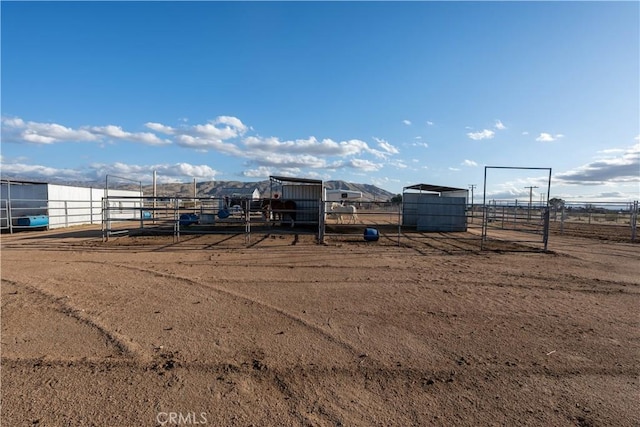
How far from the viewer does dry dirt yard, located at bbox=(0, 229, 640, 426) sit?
8.07ft

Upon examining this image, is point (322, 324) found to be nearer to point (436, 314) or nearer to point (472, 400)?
point (436, 314)

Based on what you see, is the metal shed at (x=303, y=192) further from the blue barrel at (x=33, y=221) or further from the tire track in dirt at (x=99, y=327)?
the tire track in dirt at (x=99, y=327)

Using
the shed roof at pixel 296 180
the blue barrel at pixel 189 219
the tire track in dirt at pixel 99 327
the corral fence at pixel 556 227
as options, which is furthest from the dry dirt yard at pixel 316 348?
the shed roof at pixel 296 180

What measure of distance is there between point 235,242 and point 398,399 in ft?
31.8

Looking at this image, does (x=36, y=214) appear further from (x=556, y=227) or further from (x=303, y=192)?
(x=556, y=227)

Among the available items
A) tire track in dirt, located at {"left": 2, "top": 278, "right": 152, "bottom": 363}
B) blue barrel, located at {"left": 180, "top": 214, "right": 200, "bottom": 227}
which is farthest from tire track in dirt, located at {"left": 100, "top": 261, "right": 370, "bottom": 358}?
blue barrel, located at {"left": 180, "top": 214, "right": 200, "bottom": 227}

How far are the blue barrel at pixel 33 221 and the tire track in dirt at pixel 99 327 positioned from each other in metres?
13.6

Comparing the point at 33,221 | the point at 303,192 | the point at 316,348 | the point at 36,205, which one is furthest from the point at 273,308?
the point at 36,205

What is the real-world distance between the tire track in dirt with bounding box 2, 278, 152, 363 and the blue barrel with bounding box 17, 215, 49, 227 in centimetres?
1356

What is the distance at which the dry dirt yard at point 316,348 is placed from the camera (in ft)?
8.07

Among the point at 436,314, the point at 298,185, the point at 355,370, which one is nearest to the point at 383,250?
the point at 436,314

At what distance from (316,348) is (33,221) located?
18584 millimetres

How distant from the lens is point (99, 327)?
3.89 metres

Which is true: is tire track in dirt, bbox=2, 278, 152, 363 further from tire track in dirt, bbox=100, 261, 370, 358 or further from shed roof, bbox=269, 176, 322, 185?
shed roof, bbox=269, 176, 322, 185
